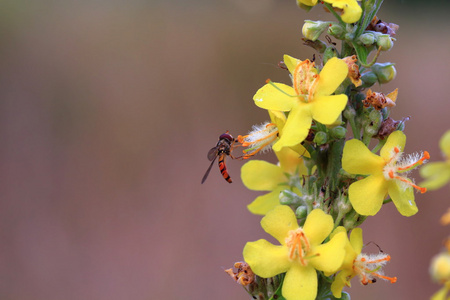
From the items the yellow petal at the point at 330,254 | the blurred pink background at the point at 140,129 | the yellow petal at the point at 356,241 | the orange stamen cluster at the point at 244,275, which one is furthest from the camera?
the blurred pink background at the point at 140,129

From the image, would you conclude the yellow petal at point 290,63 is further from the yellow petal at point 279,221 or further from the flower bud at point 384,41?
the yellow petal at point 279,221

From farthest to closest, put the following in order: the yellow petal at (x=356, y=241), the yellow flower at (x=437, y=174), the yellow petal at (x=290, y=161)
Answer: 1. the yellow petal at (x=290, y=161)
2. the yellow petal at (x=356, y=241)
3. the yellow flower at (x=437, y=174)

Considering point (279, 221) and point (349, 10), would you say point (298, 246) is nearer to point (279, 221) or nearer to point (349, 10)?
point (279, 221)

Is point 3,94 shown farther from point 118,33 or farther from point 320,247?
point 320,247

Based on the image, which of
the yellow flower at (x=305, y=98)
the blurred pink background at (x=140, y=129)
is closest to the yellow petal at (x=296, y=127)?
the yellow flower at (x=305, y=98)

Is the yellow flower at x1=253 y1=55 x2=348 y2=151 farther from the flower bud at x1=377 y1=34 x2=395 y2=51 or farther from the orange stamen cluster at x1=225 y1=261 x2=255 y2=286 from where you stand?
the orange stamen cluster at x1=225 y1=261 x2=255 y2=286

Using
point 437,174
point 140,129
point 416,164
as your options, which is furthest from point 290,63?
point 140,129
